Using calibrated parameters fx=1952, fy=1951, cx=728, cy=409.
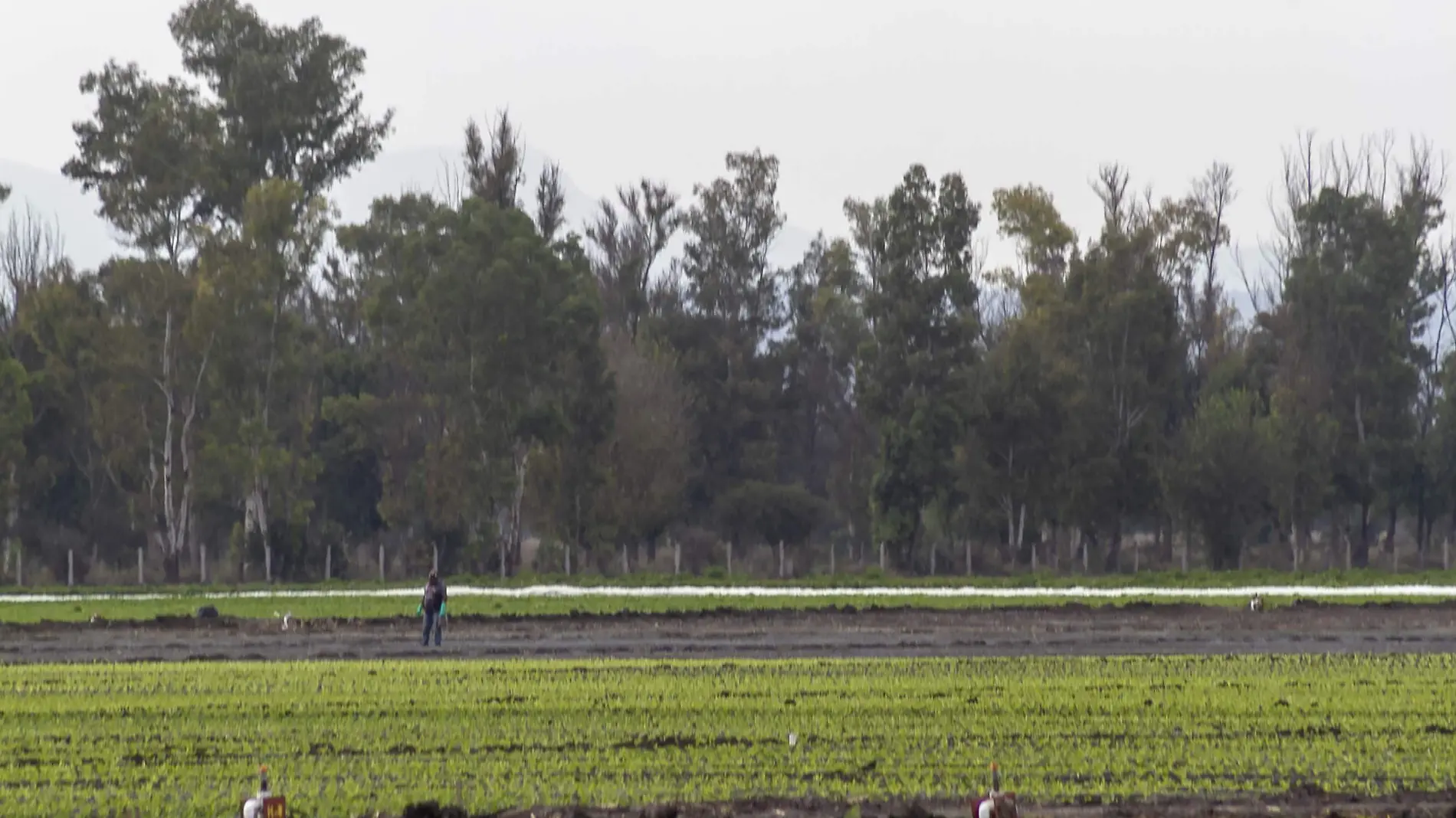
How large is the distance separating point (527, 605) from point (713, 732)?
97.7 feet

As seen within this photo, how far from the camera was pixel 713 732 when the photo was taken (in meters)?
20.2

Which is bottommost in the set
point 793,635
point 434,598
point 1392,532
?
point 793,635

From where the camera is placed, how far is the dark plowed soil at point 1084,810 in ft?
48.4

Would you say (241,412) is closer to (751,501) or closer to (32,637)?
(751,501)

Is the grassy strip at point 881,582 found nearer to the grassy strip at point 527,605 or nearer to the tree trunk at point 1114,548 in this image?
the grassy strip at point 527,605

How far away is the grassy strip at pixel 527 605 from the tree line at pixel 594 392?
60.2 ft

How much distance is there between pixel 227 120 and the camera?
8331 centimetres

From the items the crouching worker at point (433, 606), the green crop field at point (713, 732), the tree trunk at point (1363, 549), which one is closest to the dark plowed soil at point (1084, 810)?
the green crop field at point (713, 732)

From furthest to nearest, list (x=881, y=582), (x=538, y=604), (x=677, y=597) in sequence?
1. (x=881, y=582)
2. (x=677, y=597)
3. (x=538, y=604)

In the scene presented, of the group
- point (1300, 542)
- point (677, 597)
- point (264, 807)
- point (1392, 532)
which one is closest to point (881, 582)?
point (677, 597)

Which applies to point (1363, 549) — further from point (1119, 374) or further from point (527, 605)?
point (527, 605)

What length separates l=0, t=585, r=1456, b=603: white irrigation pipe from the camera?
51.2 metres

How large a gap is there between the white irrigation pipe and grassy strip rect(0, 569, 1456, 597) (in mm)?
1247

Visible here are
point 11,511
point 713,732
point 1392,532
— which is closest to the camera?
point 713,732
